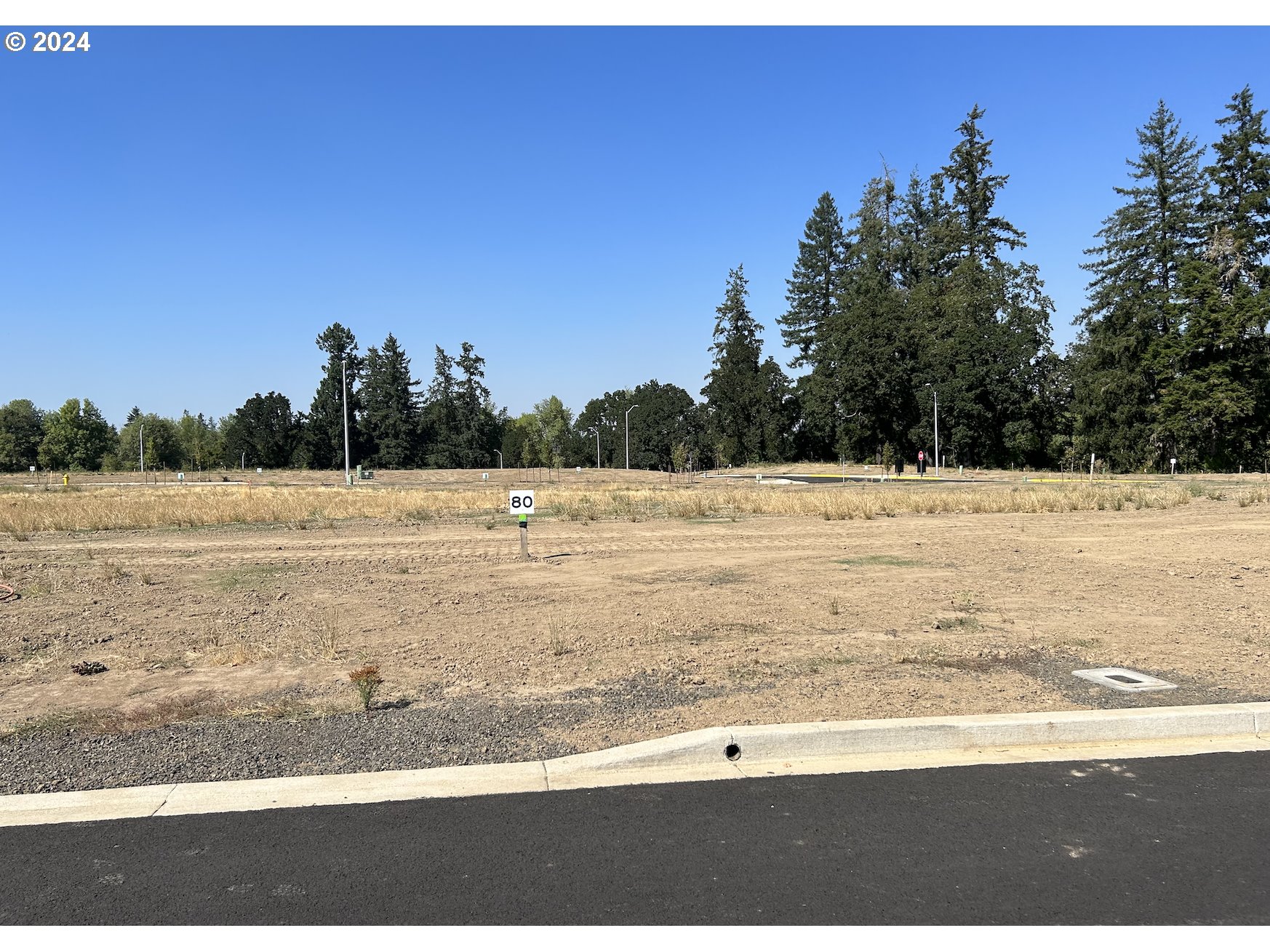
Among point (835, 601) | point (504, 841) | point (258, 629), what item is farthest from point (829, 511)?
point (504, 841)

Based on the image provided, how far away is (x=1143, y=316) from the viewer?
6450cm

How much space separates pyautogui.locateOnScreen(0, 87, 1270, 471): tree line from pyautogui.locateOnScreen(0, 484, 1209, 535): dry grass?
31435 millimetres

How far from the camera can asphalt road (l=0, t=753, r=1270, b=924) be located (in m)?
3.73

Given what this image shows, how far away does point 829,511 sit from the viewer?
26.7m

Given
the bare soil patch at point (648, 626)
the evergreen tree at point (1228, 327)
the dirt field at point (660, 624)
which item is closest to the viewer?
the bare soil patch at point (648, 626)

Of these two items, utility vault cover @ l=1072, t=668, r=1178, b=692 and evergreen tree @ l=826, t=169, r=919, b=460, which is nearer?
utility vault cover @ l=1072, t=668, r=1178, b=692

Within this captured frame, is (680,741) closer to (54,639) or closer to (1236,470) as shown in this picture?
(54,639)

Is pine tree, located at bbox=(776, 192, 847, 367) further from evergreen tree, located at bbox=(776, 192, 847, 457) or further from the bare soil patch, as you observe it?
the bare soil patch

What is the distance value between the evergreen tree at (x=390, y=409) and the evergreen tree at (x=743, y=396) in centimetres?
3673

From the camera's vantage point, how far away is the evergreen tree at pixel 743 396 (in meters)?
90.0

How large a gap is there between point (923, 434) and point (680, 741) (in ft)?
243

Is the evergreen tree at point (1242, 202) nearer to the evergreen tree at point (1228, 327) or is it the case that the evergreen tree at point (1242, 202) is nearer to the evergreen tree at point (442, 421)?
the evergreen tree at point (1228, 327)

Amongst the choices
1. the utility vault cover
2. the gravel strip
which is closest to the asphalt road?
the gravel strip

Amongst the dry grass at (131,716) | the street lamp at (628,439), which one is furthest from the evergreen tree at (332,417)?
the dry grass at (131,716)
